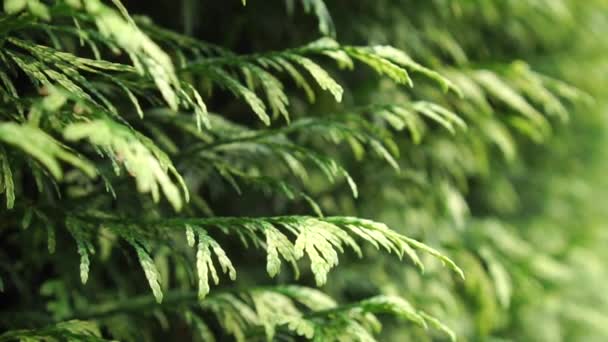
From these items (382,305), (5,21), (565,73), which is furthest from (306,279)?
(565,73)

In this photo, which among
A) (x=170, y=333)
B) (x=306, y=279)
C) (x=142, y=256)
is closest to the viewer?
(x=142, y=256)

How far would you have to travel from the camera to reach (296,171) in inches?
68.2

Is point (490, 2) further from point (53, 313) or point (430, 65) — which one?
point (53, 313)

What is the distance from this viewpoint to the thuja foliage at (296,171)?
4.17 feet

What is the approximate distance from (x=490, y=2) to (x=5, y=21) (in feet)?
6.41

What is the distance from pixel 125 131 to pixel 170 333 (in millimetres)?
1281

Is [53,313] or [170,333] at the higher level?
[53,313]

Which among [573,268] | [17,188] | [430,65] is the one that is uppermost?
[430,65]

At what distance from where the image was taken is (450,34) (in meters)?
2.57

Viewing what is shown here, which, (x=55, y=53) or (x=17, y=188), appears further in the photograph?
(x=17, y=188)

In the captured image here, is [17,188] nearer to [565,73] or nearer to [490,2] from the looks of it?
[490,2]

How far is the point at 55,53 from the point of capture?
1.23 meters

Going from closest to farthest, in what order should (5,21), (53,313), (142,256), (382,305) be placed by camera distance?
(5,21)
(142,256)
(382,305)
(53,313)

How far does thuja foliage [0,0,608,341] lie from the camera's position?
1271 millimetres
